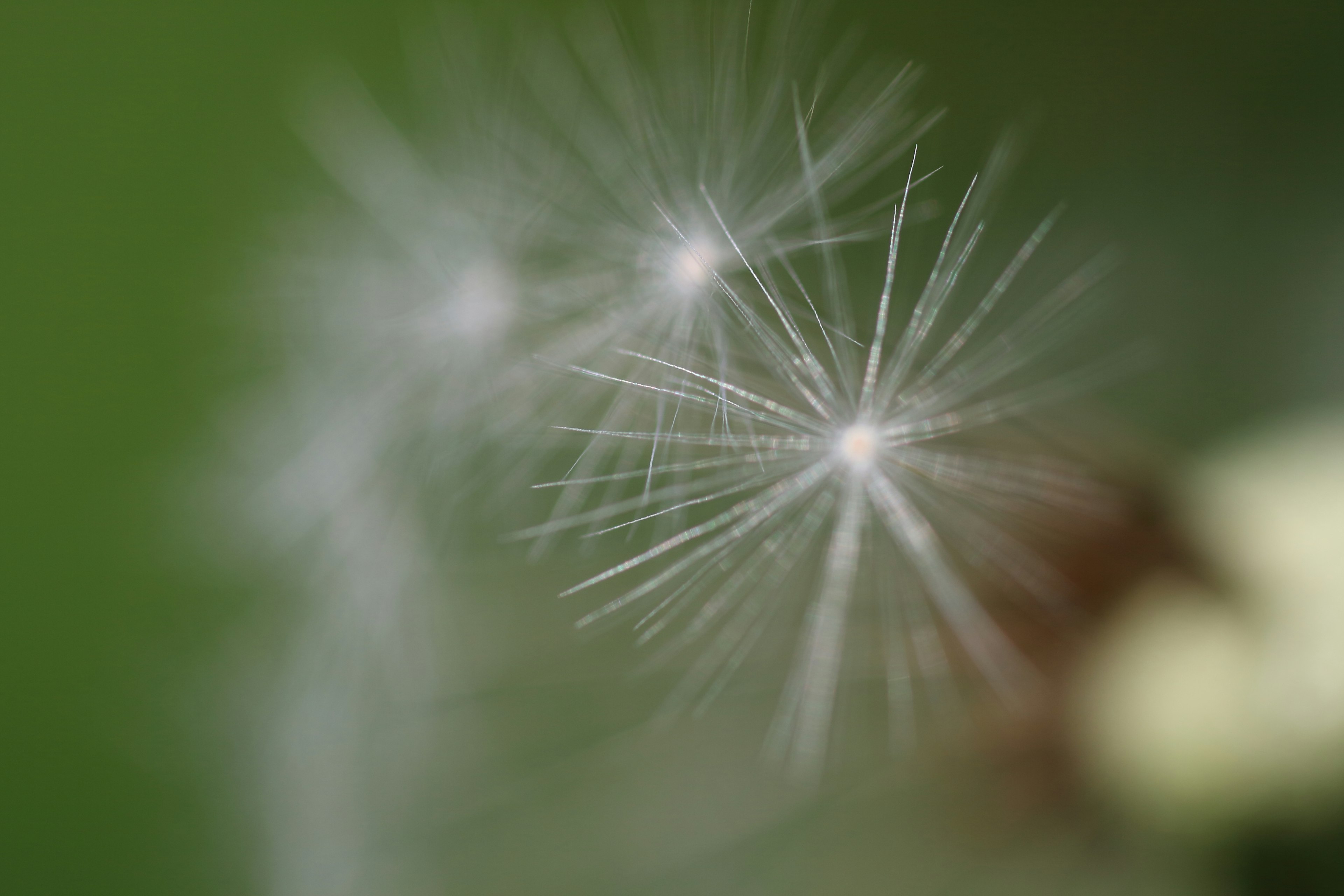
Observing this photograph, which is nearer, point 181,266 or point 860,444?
point 860,444

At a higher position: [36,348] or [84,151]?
[84,151]

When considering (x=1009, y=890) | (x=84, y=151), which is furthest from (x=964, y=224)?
(x=84, y=151)

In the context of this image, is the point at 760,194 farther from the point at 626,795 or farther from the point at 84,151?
the point at 84,151

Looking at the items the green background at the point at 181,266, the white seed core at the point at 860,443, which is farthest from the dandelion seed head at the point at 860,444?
the green background at the point at 181,266

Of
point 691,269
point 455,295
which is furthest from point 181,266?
point 691,269

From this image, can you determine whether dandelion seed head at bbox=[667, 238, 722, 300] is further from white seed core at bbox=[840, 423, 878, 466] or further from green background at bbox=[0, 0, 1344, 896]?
green background at bbox=[0, 0, 1344, 896]

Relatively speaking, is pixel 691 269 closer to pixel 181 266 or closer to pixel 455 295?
pixel 455 295

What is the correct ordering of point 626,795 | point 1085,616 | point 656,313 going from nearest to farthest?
point 656,313 → point 1085,616 → point 626,795

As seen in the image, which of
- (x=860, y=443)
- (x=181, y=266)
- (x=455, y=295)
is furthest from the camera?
(x=181, y=266)
